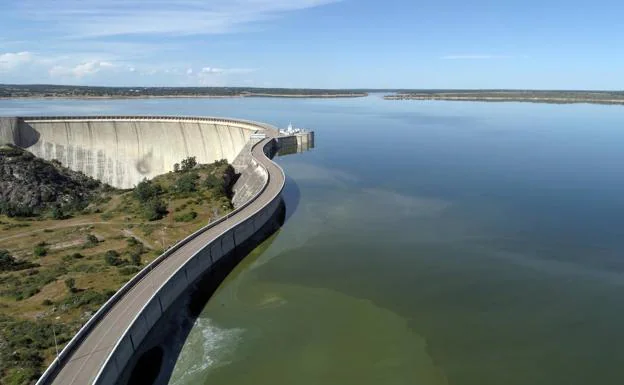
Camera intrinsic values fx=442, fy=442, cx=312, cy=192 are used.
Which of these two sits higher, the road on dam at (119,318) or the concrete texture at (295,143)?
the concrete texture at (295,143)

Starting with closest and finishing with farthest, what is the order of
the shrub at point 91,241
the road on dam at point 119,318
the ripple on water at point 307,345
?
1. the road on dam at point 119,318
2. the ripple on water at point 307,345
3. the shrub at point 91,241

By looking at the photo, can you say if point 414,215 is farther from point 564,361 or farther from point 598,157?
point 598,157

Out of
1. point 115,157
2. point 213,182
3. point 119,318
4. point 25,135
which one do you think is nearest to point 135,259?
point 119,318

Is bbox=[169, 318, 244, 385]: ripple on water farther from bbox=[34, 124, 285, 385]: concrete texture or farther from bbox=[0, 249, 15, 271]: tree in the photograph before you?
bbox=[0, 249, 15, 271]: tree

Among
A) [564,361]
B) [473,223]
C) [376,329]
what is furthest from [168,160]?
[564,361]

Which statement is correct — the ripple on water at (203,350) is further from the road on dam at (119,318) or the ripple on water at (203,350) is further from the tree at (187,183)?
the tree at (187,183)


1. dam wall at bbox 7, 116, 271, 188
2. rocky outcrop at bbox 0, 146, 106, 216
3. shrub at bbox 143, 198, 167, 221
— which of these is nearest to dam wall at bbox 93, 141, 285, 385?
shrub at bbox 143, 198, 167, 221

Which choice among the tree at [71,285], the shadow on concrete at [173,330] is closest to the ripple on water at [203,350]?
the shadow on concrete at [173,330]
